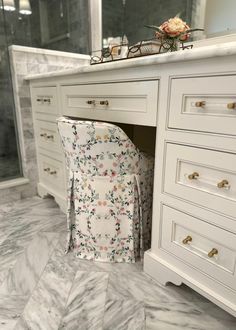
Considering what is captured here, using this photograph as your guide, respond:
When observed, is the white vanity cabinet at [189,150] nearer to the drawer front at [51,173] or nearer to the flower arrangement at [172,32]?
the flower arrangement at [172,32]

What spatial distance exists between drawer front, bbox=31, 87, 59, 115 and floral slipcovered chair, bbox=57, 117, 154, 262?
0.46 m

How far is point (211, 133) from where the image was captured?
73cm

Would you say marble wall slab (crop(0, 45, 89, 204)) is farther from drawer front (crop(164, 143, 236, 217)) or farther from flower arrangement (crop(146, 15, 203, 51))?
drawer front (crop(164, 143, 236, 217))

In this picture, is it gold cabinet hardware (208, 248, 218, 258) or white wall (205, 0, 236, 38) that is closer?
gold cabinet hardware (208, 248, 218, 258)

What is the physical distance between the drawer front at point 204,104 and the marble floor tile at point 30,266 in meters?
0.87

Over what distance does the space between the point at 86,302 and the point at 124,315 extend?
0.16 meters

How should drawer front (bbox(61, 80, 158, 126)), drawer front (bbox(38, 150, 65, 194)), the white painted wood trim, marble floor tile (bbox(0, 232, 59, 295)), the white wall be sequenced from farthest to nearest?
the white painted wood trim, drawer front (bbox(38, 150, 65, 194)), the white wall, marble floor tile (bbox(0, 232, 59, 295)), drawer front (bbox(61, 80, 158, 126))

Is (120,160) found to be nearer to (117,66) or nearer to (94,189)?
(94,189)

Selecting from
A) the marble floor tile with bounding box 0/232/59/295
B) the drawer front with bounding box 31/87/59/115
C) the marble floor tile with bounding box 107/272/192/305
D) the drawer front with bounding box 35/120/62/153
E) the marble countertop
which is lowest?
the marble floor tile with bounding box 0/232/59/295

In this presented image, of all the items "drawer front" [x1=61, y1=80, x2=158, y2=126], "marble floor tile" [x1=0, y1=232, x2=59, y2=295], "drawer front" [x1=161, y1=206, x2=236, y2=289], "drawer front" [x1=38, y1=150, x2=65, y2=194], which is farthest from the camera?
"drawer front" [x1=38, y1=150, x2=65, y2=194]

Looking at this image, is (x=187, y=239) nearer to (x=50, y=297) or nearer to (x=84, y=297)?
(x=84, y=297)

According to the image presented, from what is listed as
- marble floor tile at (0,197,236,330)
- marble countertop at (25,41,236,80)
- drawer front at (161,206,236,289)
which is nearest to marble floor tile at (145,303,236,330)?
marble floor tile at (0,197,236,330)

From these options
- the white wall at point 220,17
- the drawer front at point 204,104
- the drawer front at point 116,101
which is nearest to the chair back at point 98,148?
the drawer front at point 116,101

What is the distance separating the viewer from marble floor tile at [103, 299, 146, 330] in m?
0.83
